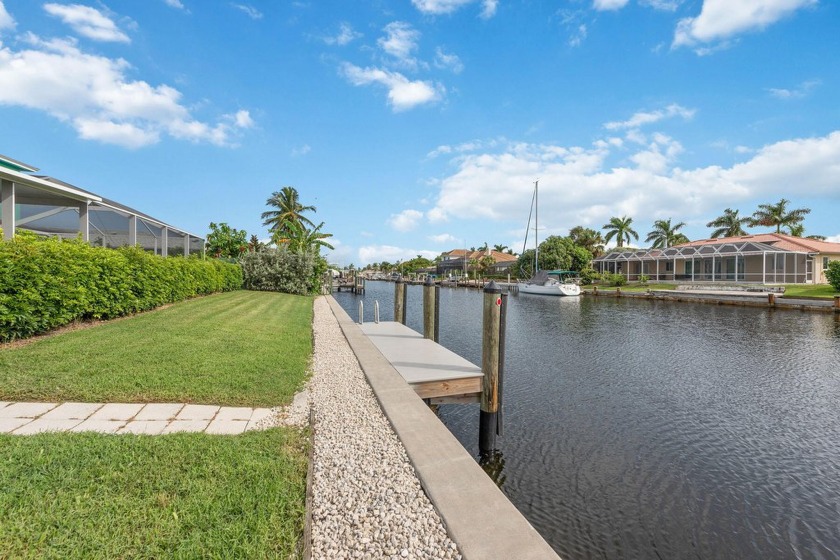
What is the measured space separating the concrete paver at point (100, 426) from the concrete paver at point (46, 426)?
8 cm

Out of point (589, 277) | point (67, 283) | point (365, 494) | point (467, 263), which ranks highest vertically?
point (467, 263)

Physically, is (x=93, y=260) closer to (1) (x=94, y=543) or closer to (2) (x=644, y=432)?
(1) (x=94, y=543)

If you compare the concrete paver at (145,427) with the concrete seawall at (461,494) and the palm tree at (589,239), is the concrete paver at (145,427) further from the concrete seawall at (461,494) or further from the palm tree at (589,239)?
the palm tree at (589,239)

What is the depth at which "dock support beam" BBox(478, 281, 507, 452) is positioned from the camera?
6.71m

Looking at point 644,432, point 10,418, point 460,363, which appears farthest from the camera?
point 460,363

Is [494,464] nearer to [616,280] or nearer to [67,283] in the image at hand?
[67,283]

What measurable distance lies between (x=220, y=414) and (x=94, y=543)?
2.54 metres

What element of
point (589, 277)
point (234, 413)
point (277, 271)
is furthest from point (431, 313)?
point (589, 277)

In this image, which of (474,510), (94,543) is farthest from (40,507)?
(474,510)

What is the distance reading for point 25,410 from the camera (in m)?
4.74

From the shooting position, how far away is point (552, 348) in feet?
48.5

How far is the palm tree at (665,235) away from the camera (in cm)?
6662

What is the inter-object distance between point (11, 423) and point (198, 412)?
1814 millimetres

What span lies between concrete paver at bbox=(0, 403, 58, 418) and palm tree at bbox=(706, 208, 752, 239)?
7350 cm
